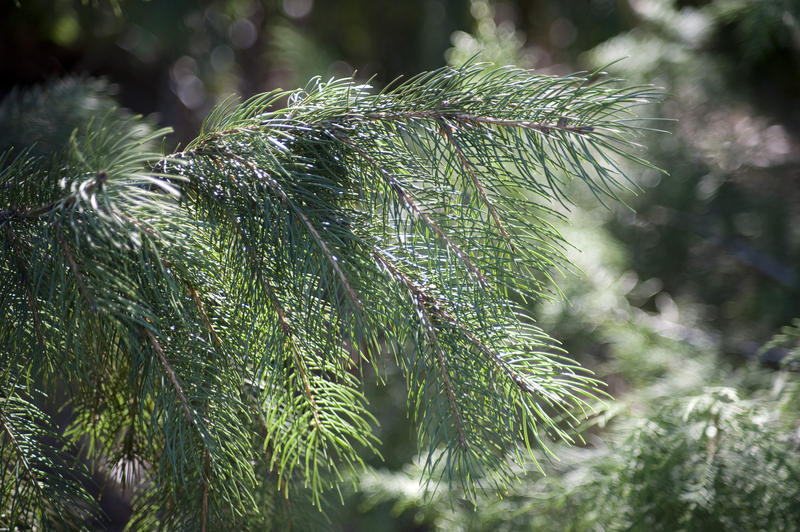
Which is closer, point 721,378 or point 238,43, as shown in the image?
point 721,378

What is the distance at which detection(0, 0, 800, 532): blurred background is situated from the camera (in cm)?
70

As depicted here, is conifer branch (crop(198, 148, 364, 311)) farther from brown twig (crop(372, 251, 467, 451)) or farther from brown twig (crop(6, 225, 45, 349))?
brown twig (crop(6, 225, 45, 349))

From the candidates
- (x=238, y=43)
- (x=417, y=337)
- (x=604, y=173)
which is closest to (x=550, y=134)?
(x=604, y=173)

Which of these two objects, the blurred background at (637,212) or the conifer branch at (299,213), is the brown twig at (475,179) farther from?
the blurred background at (637,212)

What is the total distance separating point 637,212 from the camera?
1.66 meters

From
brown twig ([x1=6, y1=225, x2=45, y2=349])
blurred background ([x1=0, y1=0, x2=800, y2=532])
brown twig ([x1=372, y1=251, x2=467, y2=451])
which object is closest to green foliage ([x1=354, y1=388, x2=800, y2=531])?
blurred background ([x1=0, y1=0, x2=800, y2=532])

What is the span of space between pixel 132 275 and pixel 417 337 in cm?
19

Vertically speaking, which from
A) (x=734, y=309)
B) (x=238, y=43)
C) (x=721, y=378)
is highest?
(x=238, y=43)

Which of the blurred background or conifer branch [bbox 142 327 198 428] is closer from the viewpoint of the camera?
conifer branch [bbox 142 327 198 428]

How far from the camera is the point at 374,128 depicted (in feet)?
1.28

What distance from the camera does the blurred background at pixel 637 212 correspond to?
704 mm

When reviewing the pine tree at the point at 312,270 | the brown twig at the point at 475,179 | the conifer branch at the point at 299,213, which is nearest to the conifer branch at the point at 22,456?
the pine tree at the point at 312,270

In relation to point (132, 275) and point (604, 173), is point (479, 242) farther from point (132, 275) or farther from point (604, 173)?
point (132, 275)

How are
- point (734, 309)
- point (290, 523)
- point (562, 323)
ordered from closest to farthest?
point (290, 523), point (562, 323), point (734, 309)
